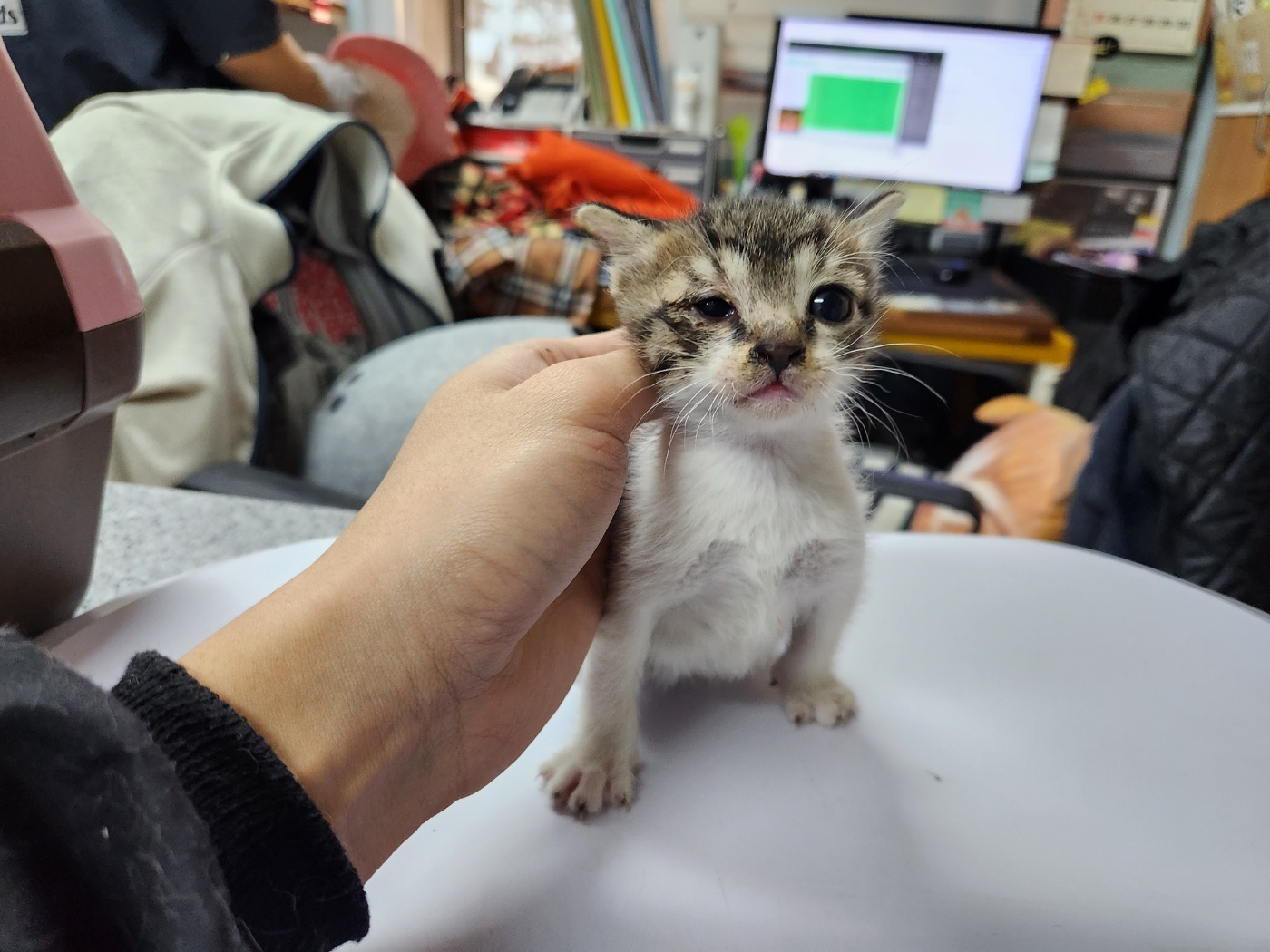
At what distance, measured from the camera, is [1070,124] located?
217 centimetres

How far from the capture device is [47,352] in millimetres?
468

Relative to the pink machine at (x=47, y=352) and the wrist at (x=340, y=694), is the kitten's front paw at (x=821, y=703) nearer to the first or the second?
the wrist at (x=340, y=694)

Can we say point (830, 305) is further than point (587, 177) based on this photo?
No

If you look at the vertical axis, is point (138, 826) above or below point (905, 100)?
below

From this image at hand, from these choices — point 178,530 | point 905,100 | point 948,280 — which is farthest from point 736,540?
point 905,100

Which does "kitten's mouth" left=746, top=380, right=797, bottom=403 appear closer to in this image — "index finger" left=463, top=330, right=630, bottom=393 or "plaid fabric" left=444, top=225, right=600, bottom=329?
"index finger" left=463, top=330, right=630, bottom=393

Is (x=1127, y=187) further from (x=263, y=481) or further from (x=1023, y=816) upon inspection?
(x=263, y=481)

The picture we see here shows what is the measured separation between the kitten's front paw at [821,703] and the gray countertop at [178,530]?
61cm

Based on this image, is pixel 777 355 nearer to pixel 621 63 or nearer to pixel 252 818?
pixel 252 818

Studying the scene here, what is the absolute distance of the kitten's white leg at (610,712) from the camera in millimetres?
572

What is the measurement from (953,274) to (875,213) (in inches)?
61.3

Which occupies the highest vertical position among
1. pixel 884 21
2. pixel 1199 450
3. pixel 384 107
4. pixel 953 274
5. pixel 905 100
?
pixel 884 21

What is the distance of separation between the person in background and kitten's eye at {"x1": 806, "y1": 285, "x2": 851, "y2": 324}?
0.73m

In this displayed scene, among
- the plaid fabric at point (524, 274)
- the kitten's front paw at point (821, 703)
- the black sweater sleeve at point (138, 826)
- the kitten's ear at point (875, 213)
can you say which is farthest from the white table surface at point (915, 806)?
the plaid fabric at point (524, 274)
